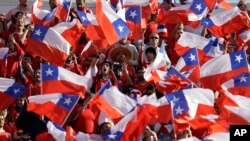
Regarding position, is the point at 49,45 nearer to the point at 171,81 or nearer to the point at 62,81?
the point at 62,81

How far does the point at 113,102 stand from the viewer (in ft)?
65.3

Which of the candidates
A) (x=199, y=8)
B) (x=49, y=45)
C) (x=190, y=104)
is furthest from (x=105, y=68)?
(x=199, y=8)

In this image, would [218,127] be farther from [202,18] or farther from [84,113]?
[202,18]

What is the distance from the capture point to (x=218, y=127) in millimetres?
19484

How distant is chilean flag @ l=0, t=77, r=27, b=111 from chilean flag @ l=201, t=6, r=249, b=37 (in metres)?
4.47

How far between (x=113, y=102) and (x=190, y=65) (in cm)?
244

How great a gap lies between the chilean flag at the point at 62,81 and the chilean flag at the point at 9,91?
0.51 meters

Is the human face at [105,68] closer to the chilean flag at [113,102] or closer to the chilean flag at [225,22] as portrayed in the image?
the chilean flag at [113,102]

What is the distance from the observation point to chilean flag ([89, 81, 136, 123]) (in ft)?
65.0

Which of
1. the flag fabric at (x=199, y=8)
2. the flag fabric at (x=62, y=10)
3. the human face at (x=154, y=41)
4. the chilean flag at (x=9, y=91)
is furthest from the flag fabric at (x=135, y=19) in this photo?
the chilean flag at (x=9, y=91)

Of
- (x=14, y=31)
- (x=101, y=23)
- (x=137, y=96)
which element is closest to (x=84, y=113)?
(x=137, y=96)

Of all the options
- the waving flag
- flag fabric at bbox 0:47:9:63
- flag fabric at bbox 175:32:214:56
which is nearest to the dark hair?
flag fabric at bbox 175:32:214:56

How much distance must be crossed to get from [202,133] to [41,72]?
287cm

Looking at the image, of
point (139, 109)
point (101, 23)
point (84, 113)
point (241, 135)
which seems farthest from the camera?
point (101, 23)
